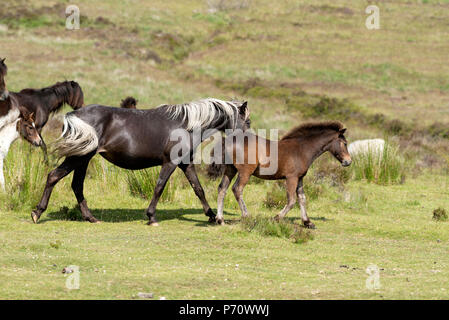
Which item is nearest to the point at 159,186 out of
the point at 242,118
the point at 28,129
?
the point at 242,118

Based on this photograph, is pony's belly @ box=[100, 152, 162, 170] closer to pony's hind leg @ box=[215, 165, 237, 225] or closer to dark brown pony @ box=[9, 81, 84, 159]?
pony's hind leg @ box=[215, 165, 237, 225]

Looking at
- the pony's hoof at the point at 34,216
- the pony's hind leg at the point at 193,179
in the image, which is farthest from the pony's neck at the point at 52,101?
the pony's hind leg at the point at 193,179

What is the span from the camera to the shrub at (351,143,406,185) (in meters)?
17.5

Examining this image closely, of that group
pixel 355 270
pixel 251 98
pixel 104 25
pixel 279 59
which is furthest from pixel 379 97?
pixel 355 270

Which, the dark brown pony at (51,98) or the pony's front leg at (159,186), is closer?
the pony's front leg at (159,186)

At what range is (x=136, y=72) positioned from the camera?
47.8 metres

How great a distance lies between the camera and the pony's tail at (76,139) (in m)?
10.7

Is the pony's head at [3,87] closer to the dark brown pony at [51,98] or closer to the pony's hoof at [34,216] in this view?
the dark brown pony at [51,98]

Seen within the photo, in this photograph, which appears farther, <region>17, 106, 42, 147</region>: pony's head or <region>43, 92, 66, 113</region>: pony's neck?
<region>43, 92, 66, 113</region>: pony's neck

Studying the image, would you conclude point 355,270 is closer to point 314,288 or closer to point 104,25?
point 314,288

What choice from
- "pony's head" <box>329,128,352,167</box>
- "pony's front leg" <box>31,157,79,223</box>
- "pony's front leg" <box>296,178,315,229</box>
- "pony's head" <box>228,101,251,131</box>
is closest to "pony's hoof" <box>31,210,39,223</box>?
"pony's front leg" <box>31,157,79,223</box>

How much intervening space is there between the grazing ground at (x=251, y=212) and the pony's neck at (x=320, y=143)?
4.31ft

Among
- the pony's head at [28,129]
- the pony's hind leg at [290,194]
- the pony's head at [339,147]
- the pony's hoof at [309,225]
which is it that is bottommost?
the pony's hoof at [309,225]

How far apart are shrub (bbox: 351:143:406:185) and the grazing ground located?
6 centimetres
